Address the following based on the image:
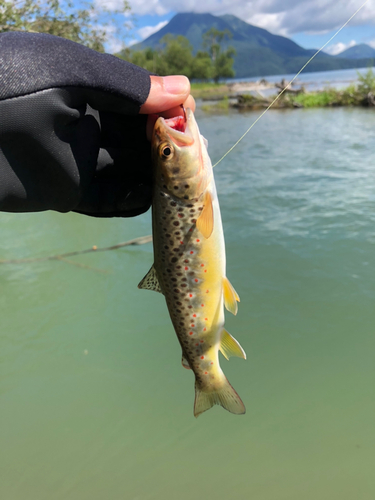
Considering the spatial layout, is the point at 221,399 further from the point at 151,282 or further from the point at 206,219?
the point at 206,219

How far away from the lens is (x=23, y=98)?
1999 millimetres

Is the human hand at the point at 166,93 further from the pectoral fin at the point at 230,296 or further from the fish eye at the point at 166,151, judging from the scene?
the pectoral fin at the point at 230,296

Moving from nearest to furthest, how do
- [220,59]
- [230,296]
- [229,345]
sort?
[230,296] < [229,345] < [220,59]

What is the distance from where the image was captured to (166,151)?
229cm

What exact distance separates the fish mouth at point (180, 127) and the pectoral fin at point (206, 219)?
1.11 feet

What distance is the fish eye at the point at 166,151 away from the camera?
2.27 meters

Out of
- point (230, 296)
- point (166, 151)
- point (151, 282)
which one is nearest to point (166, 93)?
point (166, 151)

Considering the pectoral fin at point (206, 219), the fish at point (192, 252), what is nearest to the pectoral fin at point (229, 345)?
the fish at point (192, 252)

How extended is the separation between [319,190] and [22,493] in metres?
10.1

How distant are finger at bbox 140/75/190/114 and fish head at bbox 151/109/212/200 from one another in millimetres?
89

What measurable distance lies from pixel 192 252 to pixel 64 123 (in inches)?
41.0

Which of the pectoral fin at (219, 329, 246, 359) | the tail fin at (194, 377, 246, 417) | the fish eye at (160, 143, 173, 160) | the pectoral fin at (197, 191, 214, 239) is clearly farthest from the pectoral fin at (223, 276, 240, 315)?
the fish eye at (160, 143, 173, 160)

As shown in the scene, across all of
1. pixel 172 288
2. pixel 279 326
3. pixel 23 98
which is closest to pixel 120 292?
pixel 279 326

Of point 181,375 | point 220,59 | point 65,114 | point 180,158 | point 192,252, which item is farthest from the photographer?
point 220,59
